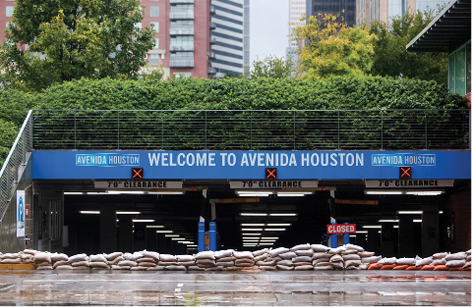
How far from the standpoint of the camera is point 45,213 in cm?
2306

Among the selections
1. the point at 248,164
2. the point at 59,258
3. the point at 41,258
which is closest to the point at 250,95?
the point at 248,164

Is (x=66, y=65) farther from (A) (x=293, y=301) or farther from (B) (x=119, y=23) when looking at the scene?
(A) (x=293, y=301)

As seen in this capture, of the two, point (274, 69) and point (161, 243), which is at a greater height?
point (274, 69)

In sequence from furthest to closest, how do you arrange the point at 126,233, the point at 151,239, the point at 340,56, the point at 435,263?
the point at 340,56 < the point at 151,239 < the point at 126,233 < the point at 435,263

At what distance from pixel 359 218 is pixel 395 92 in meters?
8.09

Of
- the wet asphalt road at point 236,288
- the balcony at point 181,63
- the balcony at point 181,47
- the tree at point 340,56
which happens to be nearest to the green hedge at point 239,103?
the wet asphalt road at point 236,288

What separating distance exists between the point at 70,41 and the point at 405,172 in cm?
1913

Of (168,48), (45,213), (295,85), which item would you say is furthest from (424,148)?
(168,48)

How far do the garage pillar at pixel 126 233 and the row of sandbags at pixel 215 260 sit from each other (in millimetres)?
11864

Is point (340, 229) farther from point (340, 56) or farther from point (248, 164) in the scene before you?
point (340, 56)

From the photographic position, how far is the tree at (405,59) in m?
43.9

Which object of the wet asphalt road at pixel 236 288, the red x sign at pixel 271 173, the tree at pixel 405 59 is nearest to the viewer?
the wet asphalt road at pixel 236 288

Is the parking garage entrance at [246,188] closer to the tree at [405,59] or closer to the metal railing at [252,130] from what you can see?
the metal railing at [252,130]

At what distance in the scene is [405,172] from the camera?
22.0 m
